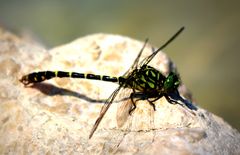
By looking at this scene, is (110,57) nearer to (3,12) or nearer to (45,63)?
(45,63)

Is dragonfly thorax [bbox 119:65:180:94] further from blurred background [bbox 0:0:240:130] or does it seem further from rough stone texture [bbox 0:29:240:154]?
blurred background [bbox 0:0:240:130]

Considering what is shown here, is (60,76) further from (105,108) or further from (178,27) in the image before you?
(178,27)

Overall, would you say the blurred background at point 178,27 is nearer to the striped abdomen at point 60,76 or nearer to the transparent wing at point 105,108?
the striped abdomen at point 60,76

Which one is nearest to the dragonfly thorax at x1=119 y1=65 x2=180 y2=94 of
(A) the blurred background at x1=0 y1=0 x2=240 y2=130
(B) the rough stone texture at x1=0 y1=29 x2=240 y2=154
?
(B) the rough stone texture at x1=0 y1=29 x2=240 y2=154

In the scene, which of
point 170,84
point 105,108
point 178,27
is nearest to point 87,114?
point 105,108

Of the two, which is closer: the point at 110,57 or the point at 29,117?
the point at 29,117

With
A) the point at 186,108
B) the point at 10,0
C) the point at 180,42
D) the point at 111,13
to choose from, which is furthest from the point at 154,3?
the point at 186,108

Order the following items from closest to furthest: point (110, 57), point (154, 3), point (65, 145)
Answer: point (65, 145), point (110, 57), point (154, 3)
